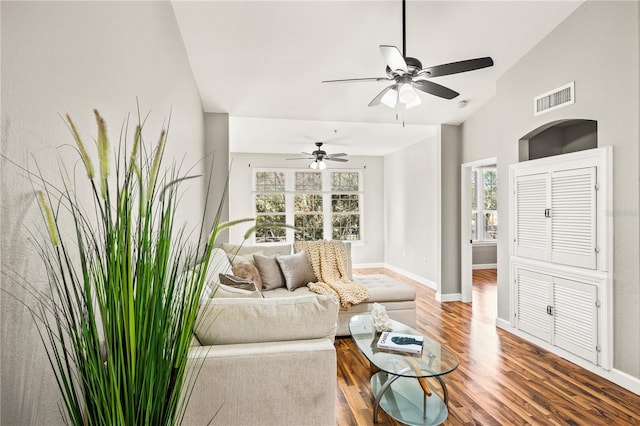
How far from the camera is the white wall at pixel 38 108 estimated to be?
874 mm

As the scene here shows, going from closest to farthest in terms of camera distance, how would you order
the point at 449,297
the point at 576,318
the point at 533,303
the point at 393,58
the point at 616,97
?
the point at 393,58
the point at 616,97
the point at 576,318
the point at 533,303
the point at 449,297

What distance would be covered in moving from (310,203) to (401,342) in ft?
18.6

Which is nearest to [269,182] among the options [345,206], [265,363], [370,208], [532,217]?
[345,206]

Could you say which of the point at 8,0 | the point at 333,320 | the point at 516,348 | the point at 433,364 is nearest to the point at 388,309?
the point at 516,348

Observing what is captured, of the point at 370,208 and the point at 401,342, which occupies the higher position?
the point at 370,208

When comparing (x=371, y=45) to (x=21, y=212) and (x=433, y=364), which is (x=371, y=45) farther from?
(x=21, y=212)

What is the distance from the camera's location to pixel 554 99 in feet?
11.2

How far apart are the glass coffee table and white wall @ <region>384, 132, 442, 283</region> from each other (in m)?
3.06

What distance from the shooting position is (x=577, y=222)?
312cm

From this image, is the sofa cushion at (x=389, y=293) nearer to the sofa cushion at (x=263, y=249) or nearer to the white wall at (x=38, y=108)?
the sofa cushion at (x=263, y=249)

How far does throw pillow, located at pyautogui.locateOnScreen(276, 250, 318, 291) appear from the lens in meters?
4.00

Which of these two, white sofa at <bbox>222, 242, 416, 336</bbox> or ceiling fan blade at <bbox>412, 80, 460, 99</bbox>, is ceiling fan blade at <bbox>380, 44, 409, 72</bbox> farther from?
white sofa at <bbox>222, 242, 416, 336</bbox>

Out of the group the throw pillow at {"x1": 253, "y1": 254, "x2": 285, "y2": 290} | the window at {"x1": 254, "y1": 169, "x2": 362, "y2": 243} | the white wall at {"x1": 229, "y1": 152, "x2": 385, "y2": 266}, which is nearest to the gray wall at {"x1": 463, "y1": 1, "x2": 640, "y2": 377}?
the throw pillow at {"x1": 253, "y1": 254, "x2": 285, "y2": 290}

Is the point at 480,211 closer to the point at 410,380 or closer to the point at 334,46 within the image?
the point at 334,46
